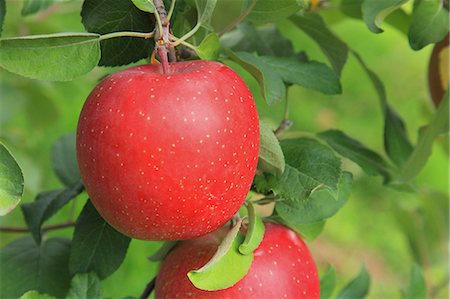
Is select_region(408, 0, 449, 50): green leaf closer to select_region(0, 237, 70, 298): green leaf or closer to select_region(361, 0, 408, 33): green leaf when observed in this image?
select_region(361, 0, 408, 33): green leaf

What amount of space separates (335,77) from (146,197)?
340 mm

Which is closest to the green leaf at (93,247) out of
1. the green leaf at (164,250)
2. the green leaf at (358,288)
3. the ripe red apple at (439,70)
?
the green leaf at (164,250)

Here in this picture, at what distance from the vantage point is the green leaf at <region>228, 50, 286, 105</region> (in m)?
0.76

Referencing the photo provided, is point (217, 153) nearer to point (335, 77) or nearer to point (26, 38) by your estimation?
point (26, 38)

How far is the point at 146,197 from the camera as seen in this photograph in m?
0.65

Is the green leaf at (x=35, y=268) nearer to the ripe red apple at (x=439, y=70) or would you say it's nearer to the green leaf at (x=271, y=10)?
the green leaf at (x=271, y=10)

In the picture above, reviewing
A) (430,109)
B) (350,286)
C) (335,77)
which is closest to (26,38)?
(335,77)

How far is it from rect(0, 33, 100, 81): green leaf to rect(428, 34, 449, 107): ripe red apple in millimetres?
558

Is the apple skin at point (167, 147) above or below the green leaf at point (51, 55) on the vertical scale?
below

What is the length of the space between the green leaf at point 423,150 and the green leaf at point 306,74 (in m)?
0.16

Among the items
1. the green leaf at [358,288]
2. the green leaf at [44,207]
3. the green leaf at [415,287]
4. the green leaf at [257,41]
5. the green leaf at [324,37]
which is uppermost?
the green leaf at [324,37]

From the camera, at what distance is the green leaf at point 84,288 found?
2.57 feet

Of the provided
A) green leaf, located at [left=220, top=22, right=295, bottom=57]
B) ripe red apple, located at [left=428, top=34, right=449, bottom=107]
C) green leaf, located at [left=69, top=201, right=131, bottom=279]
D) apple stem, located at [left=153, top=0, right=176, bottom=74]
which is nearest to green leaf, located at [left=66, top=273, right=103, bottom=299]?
green leaf, located at [left=69, top=201, right=131, bottom=279]

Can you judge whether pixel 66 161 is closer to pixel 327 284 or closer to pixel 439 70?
pixel 327 284
